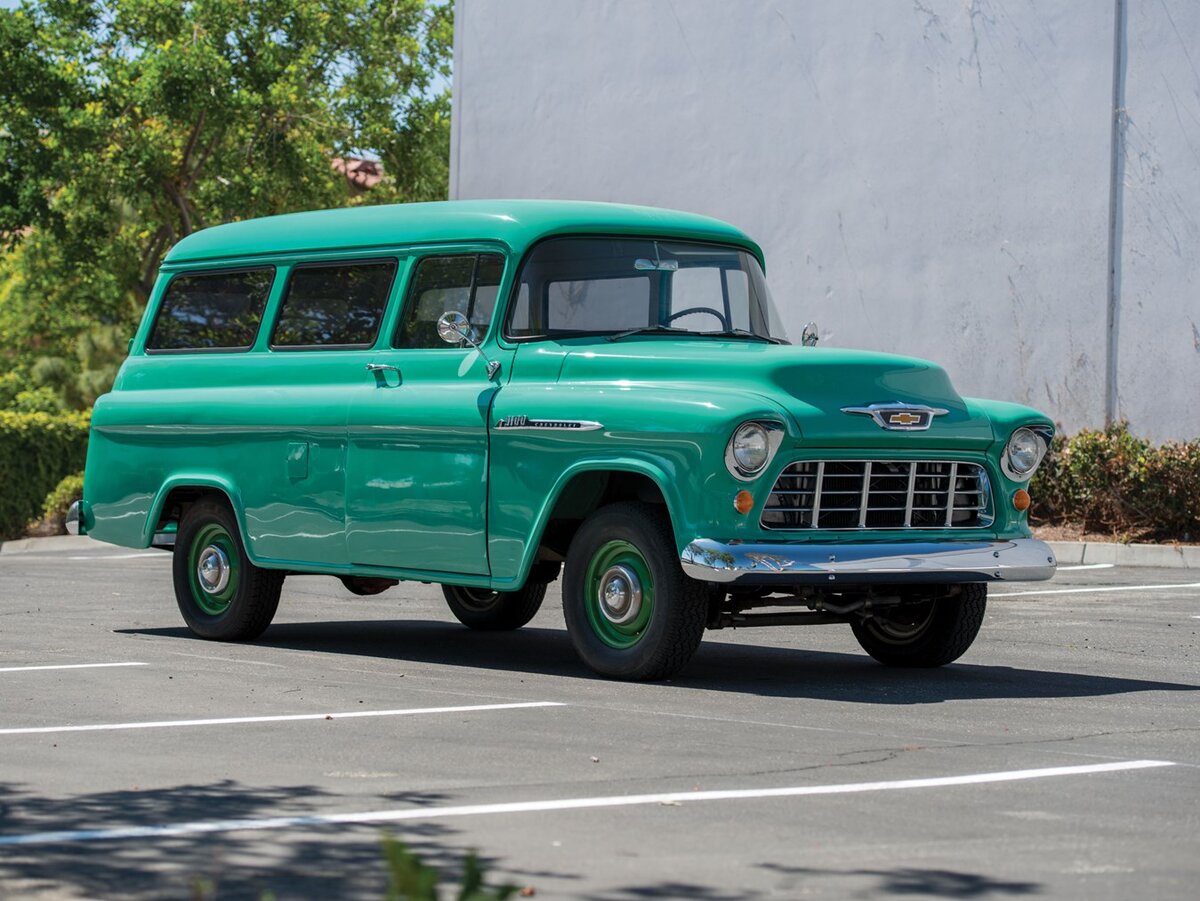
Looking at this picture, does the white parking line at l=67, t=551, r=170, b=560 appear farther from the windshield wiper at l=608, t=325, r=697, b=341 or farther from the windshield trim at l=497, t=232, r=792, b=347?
the windshield wiper at l=608, t=325, r=697, b=341

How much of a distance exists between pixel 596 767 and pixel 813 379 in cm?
271

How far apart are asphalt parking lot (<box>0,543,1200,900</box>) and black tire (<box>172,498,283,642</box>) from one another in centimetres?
21

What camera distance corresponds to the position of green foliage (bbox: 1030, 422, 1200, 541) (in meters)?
19.0

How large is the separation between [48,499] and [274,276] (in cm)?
1556

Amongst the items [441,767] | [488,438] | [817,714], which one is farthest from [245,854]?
[488,438]

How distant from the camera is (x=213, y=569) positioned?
11219 mm

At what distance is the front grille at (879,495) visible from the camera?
8.73 m

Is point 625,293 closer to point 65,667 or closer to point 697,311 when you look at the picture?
point 697,311

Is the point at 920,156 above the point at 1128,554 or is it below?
above

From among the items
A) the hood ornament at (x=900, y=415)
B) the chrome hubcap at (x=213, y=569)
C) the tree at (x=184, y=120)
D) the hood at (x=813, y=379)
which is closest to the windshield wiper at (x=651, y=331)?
the hood at (x=813, y=379)

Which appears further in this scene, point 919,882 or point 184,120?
point 184,120

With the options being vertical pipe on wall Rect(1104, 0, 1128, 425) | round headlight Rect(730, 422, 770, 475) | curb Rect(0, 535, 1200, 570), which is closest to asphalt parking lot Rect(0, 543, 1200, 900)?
round headlight Rect(730, 422, 770, 475)

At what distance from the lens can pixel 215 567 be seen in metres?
11.2

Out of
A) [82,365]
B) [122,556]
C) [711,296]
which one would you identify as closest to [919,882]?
[711,296]
